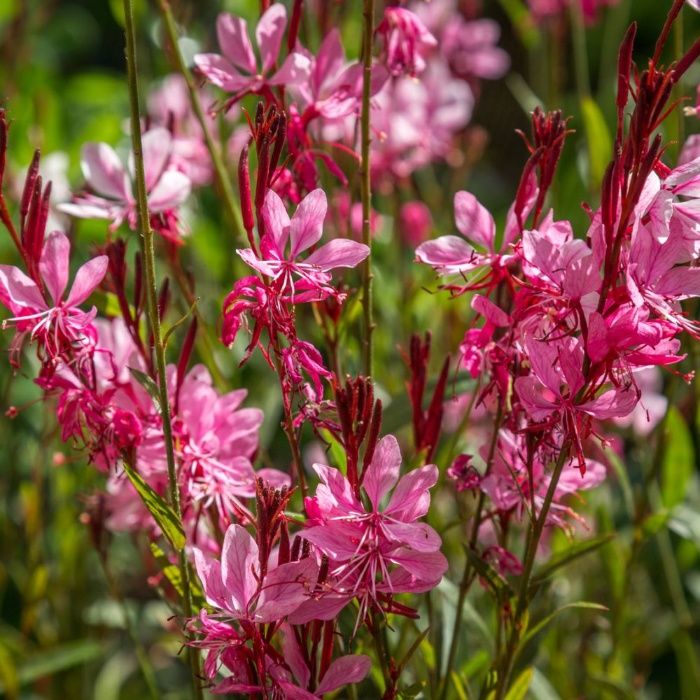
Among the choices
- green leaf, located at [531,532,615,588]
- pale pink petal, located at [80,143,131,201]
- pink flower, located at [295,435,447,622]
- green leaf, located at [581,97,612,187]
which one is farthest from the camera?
green leaf, located at [581,97,612,187]

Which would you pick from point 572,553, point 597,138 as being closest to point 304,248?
point 572,553

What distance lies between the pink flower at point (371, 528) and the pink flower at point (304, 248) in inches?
3.1

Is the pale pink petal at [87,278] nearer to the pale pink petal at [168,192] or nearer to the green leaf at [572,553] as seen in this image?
the pale pink petal at [168,192]

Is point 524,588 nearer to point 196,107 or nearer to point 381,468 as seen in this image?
point 381,468

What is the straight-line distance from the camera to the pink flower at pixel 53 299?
1.61 ft

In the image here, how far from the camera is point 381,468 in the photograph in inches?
17.8

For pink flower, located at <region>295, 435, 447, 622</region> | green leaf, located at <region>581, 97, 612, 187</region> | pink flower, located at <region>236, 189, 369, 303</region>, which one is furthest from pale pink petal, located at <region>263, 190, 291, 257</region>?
green leaf, located at <region>581, 97, 612, 187</region>

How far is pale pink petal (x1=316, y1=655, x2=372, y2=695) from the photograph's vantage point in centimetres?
47

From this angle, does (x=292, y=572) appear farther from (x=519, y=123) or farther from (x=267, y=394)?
(x=519, y=123)

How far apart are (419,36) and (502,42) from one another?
307 centimetres

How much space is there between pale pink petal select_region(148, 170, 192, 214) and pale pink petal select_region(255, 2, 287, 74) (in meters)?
0.08

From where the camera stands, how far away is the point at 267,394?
108 cm

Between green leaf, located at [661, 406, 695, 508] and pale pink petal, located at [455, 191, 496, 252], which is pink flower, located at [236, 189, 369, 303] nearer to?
pale pink petal, located at [455, 191, 496, 252]

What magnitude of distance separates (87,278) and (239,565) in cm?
15
